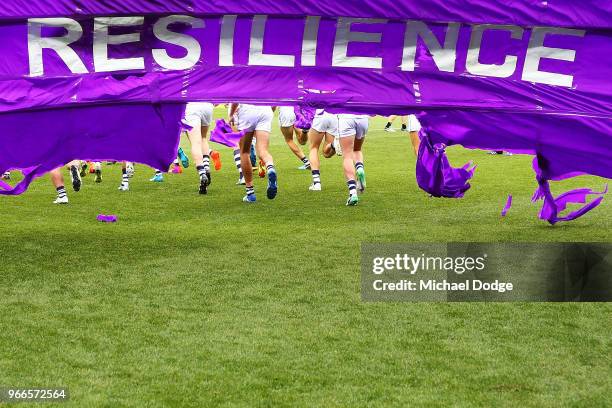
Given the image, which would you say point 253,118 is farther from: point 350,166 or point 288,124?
point 288,124

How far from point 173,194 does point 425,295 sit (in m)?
8.10

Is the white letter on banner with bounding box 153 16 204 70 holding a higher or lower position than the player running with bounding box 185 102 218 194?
higher

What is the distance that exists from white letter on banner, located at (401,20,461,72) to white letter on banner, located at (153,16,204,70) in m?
1.82

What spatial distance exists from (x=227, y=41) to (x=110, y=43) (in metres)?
1.04

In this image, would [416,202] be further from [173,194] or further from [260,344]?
[260,344]

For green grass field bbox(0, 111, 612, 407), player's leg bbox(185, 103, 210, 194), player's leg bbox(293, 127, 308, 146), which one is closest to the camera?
green grass field bbox(0, 111, 612, 407)

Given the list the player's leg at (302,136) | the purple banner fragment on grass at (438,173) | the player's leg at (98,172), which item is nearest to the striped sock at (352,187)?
the purple banner fragment on grass at (438,173)

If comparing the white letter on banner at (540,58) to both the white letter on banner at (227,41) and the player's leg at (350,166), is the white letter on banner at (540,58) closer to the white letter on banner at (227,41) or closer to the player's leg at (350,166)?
the white letter on banner at (227,41)

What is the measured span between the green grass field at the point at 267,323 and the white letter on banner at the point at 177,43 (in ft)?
6.09

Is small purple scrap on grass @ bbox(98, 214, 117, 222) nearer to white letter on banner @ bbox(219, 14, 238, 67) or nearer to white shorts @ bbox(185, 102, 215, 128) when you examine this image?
white shorts @ bbox(185, 102, 215, 128)

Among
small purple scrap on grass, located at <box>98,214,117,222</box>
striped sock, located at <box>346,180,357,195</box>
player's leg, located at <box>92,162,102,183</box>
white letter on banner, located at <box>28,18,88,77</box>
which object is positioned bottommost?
player's leg, located at <box>92,162,102,183</box>

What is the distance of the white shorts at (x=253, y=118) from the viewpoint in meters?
13.7

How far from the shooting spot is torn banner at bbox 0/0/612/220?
837 cm

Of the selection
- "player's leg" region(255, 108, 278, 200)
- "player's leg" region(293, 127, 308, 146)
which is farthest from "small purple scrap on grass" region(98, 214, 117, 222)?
"player's leg" region(293, 127, 308, 146)
